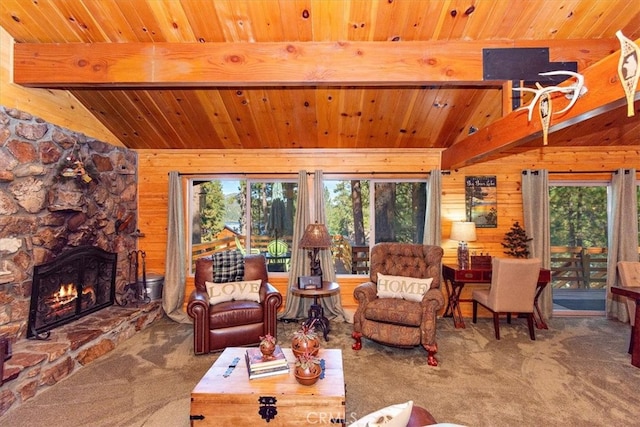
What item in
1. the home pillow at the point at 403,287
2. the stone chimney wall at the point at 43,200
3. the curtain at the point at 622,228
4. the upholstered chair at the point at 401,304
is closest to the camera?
the stone chimney wall at the point at 43,200

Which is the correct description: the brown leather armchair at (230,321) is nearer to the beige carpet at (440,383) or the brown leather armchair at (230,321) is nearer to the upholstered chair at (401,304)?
the beige carpet at (440,383)

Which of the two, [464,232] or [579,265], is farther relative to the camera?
[579,265]

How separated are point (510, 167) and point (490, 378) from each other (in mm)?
3049

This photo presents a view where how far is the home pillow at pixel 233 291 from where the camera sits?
347 cm

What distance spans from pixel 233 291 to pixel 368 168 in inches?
96.3

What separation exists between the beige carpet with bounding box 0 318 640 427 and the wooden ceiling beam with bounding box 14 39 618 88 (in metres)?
2.50

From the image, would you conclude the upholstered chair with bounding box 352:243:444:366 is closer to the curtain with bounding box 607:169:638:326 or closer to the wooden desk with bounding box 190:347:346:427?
the wooden desk with bounding box 190:347:346:427

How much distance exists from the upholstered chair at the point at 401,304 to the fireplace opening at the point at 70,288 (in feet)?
9.70

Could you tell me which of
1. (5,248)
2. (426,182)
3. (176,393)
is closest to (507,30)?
(426,182)

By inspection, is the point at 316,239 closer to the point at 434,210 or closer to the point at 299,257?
the point at 299,257

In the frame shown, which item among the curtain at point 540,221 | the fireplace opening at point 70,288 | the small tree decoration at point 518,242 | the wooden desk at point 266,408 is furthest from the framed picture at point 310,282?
the curtain at point 540,221

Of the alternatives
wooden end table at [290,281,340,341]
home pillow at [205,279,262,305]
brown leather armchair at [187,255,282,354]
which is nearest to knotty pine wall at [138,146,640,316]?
wooden end table at [290,281,340,341]

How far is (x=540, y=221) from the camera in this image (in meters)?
4.39

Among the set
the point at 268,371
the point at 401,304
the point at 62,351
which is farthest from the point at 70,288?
the point at 401,304
